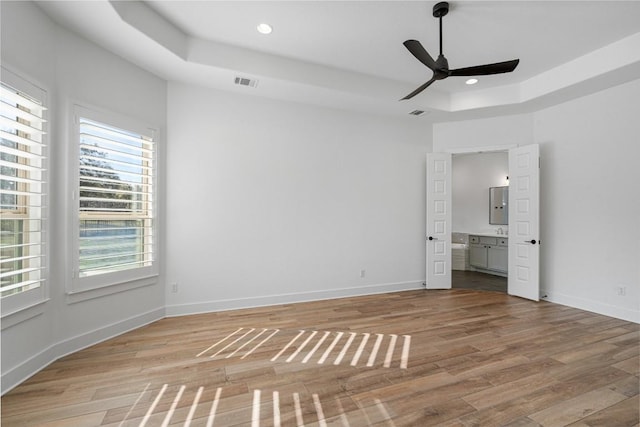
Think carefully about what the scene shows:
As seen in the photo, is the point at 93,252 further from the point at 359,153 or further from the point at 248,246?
the point at 359,153

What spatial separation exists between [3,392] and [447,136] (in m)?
6.23

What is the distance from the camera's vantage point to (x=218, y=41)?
3436mm

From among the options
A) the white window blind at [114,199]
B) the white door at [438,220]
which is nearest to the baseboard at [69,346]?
the white window blind at [114,199]

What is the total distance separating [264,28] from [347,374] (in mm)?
3440

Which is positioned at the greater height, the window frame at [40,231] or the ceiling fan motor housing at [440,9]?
the ceiling fan motor housing at [440,9]

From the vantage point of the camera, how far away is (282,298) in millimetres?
4480

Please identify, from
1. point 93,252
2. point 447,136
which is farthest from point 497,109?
point 93,252

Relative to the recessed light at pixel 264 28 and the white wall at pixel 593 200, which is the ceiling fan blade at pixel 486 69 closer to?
the recessed light at pixel 264 28

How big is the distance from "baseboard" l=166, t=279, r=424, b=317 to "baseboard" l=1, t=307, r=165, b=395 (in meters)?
0.29

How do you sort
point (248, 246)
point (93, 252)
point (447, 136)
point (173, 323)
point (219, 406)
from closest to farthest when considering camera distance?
point (219, 406) → point (93, 252) → point (173, 323) → point (248, 246) → point (447, 136)

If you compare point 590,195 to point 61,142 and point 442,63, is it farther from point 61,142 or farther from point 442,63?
point 61,142

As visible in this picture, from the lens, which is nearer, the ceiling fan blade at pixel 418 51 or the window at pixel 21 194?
the window at pixel 21 194

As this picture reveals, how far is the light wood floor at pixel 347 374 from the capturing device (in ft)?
6.59

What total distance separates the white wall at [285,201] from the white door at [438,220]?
0.51ft
